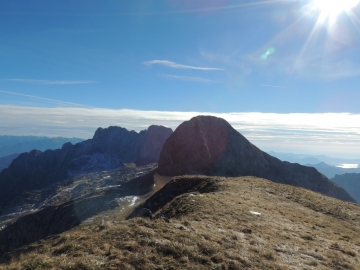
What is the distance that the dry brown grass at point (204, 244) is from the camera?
12219 millimetres

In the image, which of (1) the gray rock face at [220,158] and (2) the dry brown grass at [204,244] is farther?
(1) the gray rock face at [220,158]

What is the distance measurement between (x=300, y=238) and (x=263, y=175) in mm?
120501

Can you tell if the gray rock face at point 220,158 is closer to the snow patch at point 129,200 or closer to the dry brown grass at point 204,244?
the snow patch at point 129,200

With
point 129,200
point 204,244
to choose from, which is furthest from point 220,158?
A: point 204,244

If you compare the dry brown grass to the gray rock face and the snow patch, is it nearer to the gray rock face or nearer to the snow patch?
the snow patch

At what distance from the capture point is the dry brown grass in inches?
481

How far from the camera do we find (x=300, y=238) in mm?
20109

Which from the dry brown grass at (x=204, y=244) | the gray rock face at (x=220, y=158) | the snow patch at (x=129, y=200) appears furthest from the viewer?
the gray rock face at (x=220, y=158)

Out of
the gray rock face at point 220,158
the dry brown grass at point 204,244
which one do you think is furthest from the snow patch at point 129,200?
the dry brown grass at point 204,244

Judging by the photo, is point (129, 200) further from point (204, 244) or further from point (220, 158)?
point (204, 244)

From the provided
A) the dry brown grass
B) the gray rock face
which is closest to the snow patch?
the gray rock face

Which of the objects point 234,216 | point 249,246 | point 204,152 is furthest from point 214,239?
point 204,152

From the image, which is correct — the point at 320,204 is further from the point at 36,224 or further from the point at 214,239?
the point at 36,224

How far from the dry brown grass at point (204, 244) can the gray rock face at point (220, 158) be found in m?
99.9
